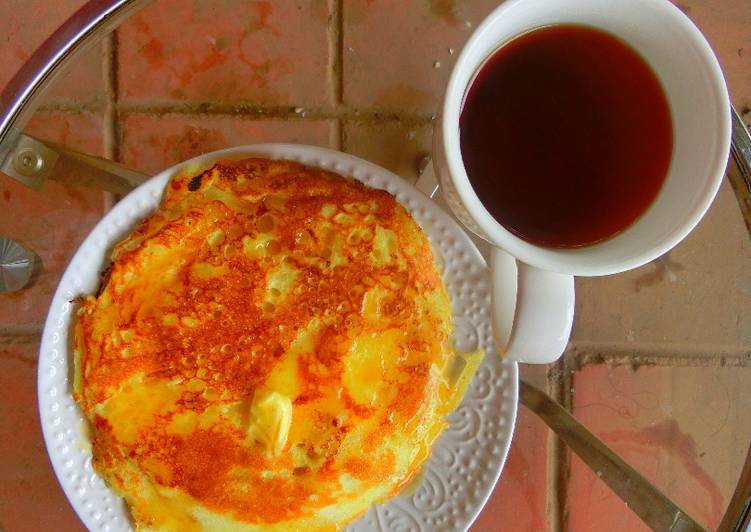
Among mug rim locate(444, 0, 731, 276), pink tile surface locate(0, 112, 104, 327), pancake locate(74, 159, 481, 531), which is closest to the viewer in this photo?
mug rim locate(444, 0, 731, 276)

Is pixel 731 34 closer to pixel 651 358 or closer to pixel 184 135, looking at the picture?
pixel 651 358

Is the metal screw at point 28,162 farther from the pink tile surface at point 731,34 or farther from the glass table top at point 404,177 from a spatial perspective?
the pink tile surface at point 731,34

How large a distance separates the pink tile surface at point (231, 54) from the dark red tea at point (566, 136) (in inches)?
11.3

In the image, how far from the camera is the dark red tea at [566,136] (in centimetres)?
52

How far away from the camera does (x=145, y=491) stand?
0.65m

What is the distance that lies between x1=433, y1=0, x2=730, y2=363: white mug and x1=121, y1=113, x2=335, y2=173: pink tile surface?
308 mm

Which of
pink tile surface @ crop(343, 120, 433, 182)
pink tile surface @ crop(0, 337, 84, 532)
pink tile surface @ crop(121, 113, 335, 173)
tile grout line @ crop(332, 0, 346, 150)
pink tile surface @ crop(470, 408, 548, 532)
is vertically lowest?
pink tile surface @ crop(470, 408, 548, 532)

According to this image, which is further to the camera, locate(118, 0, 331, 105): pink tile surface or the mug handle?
locate(118, 0, 331, 105): pink tile surface

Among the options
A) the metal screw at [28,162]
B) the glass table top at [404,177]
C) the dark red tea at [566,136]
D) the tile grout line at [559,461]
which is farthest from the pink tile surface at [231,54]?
the tile grout line at [559,461]

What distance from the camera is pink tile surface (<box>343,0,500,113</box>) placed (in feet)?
2.54

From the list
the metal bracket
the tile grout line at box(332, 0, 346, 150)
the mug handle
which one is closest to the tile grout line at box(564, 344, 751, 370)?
the mug handle

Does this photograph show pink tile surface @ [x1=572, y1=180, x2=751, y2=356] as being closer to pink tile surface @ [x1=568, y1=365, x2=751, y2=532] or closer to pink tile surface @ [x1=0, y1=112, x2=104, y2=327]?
pink tile surface @ [x1=568, y1=365, x2=751, y2=532]

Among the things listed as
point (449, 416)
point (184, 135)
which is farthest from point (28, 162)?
point (449, 416)

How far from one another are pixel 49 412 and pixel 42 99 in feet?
1.00
